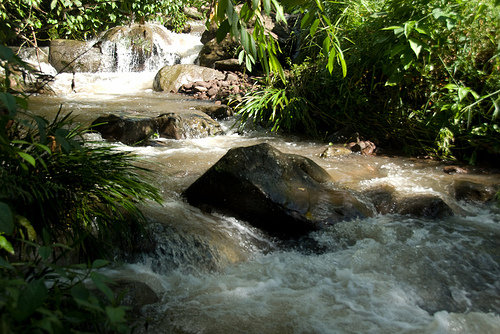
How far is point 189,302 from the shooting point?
6.82 feet

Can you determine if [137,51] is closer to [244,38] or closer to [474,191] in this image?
[474,191]

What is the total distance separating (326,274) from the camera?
2459mm

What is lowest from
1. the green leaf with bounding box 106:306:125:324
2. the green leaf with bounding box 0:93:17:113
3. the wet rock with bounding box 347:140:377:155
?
the wet rock with bounding box 347:140:377:155

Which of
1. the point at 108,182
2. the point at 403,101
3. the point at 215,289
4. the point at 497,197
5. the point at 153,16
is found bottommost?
the point at 215,289

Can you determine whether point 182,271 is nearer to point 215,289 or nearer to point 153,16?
point 215,289

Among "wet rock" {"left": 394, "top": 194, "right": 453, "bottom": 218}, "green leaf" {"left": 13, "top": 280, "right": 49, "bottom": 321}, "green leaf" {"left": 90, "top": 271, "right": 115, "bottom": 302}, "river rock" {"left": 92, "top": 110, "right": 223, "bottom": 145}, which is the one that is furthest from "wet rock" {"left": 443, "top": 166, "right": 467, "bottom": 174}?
"green leaf" {"left": 13, "top": 280, "right": 49, "bottom": 321}

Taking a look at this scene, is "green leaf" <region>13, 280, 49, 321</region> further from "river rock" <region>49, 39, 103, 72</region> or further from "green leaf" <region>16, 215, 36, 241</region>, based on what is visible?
"river rock" <region>49, 39, 103, 72</region>

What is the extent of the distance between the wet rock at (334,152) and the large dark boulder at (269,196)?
151 cm

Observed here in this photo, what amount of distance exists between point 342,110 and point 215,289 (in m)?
3.82

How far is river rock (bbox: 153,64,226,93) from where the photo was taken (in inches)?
381

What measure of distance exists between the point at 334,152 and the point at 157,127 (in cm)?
262

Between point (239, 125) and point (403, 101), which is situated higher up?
point (403, 101)

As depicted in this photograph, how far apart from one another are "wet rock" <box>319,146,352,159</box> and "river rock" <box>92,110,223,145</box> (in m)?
1.93

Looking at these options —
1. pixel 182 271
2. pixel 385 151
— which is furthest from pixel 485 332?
pixel 385 151
